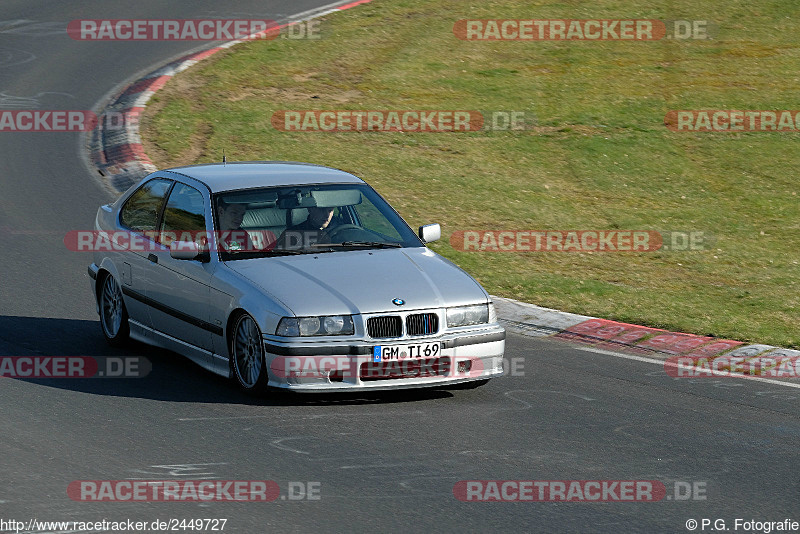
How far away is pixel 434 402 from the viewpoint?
877cm

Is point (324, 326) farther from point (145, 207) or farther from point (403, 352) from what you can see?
point (145, 207)

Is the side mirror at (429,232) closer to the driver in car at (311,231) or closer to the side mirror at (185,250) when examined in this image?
the driver in car at (311,231)

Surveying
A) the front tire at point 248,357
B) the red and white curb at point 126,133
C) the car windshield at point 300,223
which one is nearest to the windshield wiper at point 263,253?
the car windshield at point 300,223

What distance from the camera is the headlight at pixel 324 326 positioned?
27.2 ft

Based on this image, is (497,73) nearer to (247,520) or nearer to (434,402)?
(434,402)

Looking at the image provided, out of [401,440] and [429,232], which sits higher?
[429,232]

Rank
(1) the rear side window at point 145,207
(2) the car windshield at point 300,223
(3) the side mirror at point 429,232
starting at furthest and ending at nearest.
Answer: (1) the rear side window at point 145,207 → (3) the side mirror at point 429,232 → (2) the car windshield at point 300,223

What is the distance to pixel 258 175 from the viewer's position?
9938 mm

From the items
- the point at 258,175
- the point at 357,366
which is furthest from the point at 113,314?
the point at 357,366

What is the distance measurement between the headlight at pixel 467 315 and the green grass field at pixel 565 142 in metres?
3.48

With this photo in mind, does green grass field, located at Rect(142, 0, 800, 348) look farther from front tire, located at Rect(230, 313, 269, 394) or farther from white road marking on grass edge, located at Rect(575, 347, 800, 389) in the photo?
front tire, located at Rect(230, 313, 269, 394)

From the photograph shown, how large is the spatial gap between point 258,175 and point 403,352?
94.9 inches

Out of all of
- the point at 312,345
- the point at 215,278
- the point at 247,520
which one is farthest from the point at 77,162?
the point at 247,520

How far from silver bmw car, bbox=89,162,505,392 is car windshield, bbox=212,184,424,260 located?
0.04 ft
